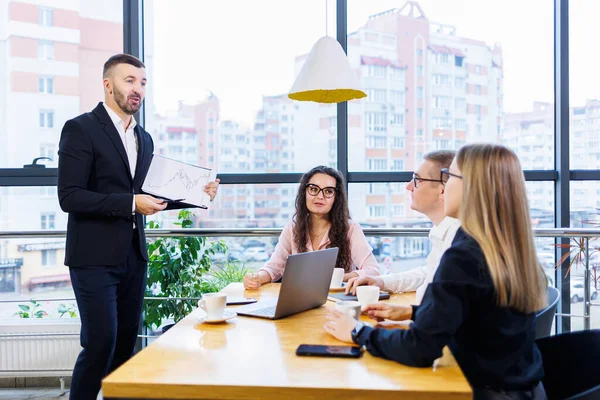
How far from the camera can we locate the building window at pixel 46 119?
3.97 metres

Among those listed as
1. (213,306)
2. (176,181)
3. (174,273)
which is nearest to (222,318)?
(213,306)

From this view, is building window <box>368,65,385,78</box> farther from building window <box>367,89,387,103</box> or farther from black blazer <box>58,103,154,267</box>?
black blazer <box>58,103,154,267</box>

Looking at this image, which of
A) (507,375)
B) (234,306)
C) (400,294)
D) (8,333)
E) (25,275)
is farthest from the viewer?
(25,275)

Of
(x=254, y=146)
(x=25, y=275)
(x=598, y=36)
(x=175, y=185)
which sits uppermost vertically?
(x=598, y=36)

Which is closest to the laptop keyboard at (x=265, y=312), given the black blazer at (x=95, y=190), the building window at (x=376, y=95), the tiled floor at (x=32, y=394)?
the black blazer at (x=95, y=190)

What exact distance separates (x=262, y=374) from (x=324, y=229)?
1.71 meters

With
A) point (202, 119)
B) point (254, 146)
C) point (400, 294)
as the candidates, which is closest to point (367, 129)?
point (254, 146)

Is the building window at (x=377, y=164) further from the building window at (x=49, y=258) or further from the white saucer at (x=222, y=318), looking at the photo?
the white saucer at (x=222, y=318)

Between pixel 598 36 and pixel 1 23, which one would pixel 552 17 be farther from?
pixel 1 23

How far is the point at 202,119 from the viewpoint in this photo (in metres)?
4.12

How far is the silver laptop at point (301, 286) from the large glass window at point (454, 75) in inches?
89.7

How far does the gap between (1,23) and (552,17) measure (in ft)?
12.9

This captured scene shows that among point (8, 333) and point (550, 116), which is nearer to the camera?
point (8, 333)

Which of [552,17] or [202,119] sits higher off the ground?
[552,17]
